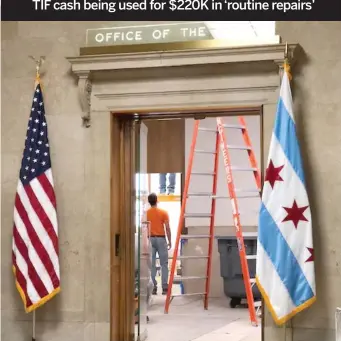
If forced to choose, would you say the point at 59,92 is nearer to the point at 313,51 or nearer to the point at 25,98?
the point at 25,98

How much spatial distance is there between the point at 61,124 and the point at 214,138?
131 inches

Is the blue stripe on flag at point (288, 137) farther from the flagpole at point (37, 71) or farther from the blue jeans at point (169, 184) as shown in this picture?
the blue jeans at point (169, 184)

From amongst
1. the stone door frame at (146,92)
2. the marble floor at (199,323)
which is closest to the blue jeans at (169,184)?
the marble floor at (199,323)

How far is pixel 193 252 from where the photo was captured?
736cm

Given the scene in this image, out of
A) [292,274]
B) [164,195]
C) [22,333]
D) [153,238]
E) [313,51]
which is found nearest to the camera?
[292,274]

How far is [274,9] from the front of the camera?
398cm

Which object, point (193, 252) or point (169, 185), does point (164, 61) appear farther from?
point (169, 185)

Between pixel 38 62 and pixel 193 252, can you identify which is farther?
pixel 193 252

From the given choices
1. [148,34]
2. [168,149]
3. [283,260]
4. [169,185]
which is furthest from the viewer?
[169,185]

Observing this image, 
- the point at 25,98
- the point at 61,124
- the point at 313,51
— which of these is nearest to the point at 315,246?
the point at 313,51

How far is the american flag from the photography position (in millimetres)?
4109

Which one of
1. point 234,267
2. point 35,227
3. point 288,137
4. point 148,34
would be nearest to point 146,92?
point 148,34

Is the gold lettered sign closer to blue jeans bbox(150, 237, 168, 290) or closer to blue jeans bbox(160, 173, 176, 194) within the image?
blue jeans bbox(150, 237, 168, 290)

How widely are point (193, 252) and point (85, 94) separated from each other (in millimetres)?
3636
